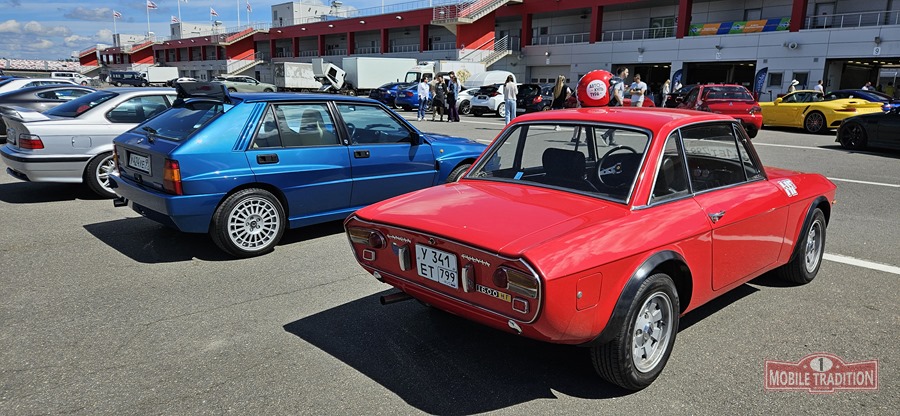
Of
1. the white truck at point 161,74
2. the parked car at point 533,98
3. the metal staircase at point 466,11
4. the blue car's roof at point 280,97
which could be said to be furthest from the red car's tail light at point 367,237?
the white truck at point 161,74

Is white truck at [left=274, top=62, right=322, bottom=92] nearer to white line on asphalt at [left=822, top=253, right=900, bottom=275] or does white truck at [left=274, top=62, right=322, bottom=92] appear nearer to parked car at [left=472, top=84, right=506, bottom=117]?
parked car at [left=472, top=84, right=506, bottom=117]

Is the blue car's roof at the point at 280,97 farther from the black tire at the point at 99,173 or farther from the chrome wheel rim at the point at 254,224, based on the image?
the black tire at the point at 99,173

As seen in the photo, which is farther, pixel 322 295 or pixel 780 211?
pixel 322 295

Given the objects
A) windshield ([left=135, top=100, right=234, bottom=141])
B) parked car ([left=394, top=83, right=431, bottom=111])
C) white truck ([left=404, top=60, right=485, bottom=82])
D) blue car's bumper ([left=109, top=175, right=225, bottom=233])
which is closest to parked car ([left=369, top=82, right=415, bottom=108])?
parked car ([left=394, top=83, right=431, bottom=111])

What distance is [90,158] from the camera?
748cm

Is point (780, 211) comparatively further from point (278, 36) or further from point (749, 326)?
point (278, 36)

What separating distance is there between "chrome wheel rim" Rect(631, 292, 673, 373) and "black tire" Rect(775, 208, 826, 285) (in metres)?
1.87

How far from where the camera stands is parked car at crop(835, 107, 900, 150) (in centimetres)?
1268

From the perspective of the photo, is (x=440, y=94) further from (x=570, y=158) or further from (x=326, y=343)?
(x=326, y=343)

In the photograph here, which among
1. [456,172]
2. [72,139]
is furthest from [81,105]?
[456,172]

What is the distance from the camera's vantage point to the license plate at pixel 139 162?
17.6ft

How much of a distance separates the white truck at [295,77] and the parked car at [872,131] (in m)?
33.9

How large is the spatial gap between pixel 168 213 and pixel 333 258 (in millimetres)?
1466

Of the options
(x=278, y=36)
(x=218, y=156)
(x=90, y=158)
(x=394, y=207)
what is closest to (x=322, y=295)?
(x=394, y=207)
